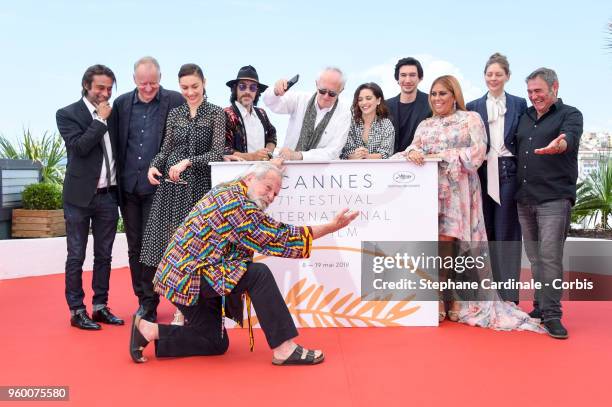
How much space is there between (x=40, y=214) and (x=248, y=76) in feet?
19.3

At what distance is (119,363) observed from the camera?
3.57 metres

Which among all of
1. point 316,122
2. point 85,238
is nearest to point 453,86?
point 316,122

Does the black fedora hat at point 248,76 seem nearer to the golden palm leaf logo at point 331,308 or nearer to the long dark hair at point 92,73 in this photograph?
the long dark hair at point 92,73

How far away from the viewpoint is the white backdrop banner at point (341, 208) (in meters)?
4.29

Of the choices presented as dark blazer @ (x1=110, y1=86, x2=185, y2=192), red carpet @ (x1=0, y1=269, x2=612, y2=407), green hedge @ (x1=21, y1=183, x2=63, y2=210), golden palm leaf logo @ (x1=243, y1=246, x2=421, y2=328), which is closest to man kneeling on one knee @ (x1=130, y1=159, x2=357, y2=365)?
red carpet @ (x1=0, y1=269, x2=612, y2=407)

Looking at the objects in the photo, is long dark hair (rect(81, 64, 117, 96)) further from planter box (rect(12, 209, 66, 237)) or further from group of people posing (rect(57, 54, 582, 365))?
planter box (rect(12, 209, 66, 237))

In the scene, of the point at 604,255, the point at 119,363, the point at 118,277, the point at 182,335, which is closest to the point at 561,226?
the point at 182,335

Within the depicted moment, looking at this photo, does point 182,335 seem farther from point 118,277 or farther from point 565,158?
point 118,277

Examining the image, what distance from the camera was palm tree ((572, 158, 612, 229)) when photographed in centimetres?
864

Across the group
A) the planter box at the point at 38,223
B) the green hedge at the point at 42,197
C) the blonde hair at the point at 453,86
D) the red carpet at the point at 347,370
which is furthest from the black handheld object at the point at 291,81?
the green hedge at the point at 42,197

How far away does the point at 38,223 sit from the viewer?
363 inches

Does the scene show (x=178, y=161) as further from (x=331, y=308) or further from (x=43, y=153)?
(x=43, y=153)

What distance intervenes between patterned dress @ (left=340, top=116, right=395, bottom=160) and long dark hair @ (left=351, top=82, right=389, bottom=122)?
80mm

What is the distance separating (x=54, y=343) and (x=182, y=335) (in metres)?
1.01
